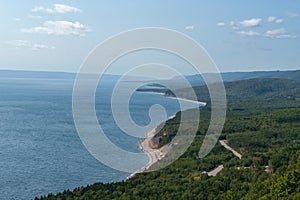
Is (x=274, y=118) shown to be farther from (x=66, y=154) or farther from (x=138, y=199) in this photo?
(x=138, y=199)

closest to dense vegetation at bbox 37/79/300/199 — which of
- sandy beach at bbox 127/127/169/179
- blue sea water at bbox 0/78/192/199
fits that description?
sandy beach at bbox 127/127/169/179

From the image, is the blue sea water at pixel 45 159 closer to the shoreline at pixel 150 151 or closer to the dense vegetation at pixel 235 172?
the shoreline at pixel 150 151

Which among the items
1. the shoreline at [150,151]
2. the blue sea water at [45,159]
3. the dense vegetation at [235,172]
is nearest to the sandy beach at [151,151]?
the shoreline at [150,151]

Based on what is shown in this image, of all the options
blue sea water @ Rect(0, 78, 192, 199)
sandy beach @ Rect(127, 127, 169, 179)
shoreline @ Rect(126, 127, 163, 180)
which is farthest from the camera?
sandy beach @ Rect(127, 127, 169, 179)

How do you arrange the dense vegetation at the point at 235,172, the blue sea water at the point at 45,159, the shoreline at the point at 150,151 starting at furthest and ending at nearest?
the shoreline at the point at 150,151, the blue sea water at the point at 45,159, the dense vegetation at the point at 235,172

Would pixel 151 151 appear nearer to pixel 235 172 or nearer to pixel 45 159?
pixel 45 159

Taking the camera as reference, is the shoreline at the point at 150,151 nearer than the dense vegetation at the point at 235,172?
No

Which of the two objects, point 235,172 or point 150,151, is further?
point 150,151

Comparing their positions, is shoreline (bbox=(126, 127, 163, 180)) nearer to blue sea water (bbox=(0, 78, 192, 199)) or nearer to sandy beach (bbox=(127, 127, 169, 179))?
sandy beach (bbox=(127, 127, 169, 179))

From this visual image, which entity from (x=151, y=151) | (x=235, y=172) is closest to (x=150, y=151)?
(x=151, y=151)
